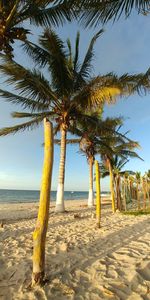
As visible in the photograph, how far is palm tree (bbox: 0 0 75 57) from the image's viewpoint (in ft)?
21.1

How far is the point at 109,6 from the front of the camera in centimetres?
545

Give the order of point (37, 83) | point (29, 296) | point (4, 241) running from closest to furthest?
point (29, 296) → point (4, 241) → point (37, 83)

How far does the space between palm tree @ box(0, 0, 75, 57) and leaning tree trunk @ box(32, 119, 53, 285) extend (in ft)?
13.0

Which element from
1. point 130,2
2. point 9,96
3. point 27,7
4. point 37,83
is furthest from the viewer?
point 9,96

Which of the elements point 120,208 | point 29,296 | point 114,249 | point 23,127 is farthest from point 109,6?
point 120,208

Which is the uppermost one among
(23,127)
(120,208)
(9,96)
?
(9,96)

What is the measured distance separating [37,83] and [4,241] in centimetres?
710

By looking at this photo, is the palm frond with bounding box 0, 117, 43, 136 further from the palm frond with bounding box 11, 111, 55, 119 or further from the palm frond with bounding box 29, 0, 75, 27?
the palm frond with bounding box 29, 0, 75, 27

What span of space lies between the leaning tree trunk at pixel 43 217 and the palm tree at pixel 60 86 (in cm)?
710

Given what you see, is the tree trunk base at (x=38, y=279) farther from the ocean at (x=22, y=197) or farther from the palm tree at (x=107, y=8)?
the ocean at (x=22, y=197)

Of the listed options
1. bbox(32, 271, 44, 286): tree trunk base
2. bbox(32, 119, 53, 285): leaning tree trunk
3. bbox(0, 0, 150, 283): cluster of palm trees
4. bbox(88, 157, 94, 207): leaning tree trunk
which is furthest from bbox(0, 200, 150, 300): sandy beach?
bbox(88, 157, 94, 207): leaning tree trunk

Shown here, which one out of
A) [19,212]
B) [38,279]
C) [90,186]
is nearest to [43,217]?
[38,279]

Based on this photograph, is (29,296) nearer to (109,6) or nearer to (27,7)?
(109,6)

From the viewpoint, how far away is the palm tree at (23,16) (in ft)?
21.1
